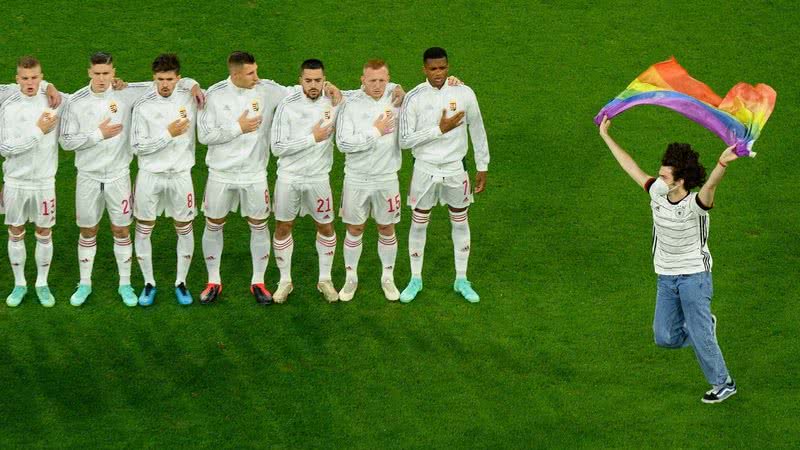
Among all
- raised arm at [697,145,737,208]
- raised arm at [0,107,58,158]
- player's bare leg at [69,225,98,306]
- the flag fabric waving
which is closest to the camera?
raised arm at [697,145,737,208]

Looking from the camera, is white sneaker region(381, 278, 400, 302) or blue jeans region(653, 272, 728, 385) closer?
blue jeans region(653, 272, 728, 385)

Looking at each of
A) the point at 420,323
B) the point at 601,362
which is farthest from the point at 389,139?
the point at 601,362

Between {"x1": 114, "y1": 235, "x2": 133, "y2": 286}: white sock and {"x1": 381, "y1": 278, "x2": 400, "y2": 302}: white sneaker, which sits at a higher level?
{"x1": 114, "y1": 235, "x2": 133, "y2": 286}: white sock

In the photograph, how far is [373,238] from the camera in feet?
53.4

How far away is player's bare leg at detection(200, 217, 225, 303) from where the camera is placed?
1475 cm

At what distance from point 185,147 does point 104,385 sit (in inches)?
102

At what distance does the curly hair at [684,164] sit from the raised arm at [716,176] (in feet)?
0.57

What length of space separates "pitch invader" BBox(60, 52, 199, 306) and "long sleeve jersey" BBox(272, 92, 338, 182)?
1.02 m

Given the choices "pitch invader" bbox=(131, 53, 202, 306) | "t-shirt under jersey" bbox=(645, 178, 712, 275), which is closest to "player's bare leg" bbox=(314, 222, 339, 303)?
"pitch invader" bbox=(131, 53, 202, 306)

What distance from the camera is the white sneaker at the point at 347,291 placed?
14938 mm

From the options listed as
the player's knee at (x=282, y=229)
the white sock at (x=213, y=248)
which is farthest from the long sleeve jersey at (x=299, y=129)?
the white sock at (x=213, y=248)

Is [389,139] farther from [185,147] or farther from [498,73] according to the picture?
[498,73]

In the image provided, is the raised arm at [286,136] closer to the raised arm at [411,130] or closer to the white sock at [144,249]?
the raised arm at [411,130]

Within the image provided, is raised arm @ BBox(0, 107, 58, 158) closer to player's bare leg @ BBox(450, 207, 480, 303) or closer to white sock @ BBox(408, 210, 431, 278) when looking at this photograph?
white sock @ BBox(408, 210, 431, 278)
